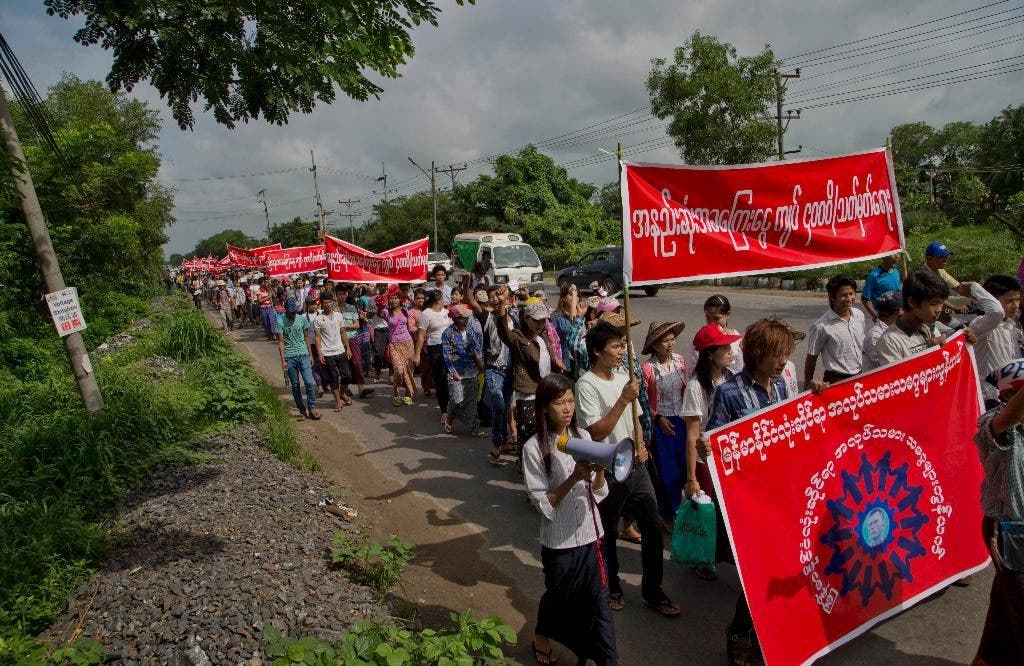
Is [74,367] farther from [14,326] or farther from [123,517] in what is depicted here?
[14,326]

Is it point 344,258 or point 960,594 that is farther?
point 344,258

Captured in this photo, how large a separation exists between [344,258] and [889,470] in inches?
337

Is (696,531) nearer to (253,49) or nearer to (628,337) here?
(628,337)

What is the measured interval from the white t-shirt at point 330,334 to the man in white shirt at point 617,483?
598cm

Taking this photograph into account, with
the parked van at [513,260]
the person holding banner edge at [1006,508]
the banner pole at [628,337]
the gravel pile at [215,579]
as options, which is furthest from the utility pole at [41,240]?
the parked van at [513,260]

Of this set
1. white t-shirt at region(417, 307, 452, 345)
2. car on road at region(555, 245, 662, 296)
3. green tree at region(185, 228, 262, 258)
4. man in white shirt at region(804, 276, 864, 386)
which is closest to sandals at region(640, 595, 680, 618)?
man in white shirt at region(804, 276, 864, 386)

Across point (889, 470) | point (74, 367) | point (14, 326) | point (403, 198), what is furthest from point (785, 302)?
point (403, 198)

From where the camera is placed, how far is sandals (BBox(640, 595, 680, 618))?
3.67 metres

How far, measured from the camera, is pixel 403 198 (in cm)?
6288

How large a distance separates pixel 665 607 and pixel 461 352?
4171 millimetres

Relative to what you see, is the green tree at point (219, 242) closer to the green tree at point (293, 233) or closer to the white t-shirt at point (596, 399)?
the green tree at point (293, 233)

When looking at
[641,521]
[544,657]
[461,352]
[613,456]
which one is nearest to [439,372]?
[461,352]

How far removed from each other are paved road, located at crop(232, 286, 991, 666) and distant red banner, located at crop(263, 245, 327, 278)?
6.51m

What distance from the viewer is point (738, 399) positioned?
3.36 metres
